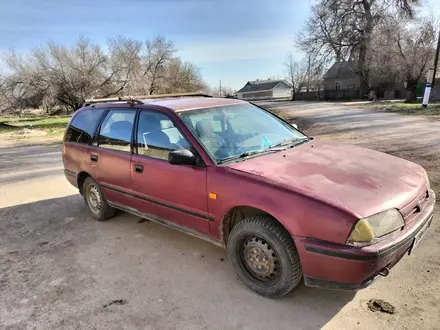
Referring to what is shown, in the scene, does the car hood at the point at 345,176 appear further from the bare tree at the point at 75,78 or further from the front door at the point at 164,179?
the bare tree at the point at 75,78

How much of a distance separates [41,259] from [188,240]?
171cm

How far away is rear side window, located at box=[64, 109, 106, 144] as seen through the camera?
4.66m

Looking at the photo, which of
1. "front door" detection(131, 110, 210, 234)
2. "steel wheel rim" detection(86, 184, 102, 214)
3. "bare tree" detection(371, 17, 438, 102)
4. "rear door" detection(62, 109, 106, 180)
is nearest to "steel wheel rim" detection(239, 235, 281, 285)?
"front door" detection(131, 110, 210, 234)

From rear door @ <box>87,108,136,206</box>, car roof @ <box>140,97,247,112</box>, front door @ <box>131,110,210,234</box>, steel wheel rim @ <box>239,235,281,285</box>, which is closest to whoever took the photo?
steel wheel rim @ <box>239,235,281,285</box>

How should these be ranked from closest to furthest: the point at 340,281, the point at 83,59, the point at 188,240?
1. the point at 340,281
2. the point at 188,240
3. the point at 83,59

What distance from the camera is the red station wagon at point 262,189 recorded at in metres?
2.34

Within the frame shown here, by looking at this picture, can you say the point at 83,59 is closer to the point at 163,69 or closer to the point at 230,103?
the point at 163,69

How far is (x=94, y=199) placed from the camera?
486 cm

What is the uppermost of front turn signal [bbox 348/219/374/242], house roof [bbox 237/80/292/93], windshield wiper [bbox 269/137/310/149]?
house roof [bbox 237/80/292/93]

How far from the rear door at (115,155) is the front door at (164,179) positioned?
Result: 7.2 inches

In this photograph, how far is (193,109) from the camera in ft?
11.9

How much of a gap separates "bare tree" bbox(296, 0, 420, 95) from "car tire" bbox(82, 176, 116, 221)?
3493 cm

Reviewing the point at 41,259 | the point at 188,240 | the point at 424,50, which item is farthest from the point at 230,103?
the point at 424,50

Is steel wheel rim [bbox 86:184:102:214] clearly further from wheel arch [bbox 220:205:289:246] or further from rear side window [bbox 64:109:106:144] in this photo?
wheel arch [bbox 220:205:289:246]
